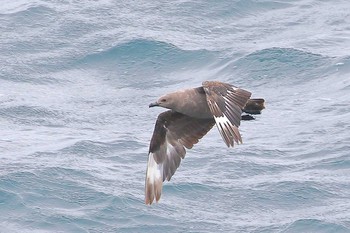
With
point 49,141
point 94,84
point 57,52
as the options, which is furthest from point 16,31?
point 49,141

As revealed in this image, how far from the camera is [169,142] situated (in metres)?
13.6

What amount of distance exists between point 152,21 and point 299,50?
2857 millimetres

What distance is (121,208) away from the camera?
53.6 ft

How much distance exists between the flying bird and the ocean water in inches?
87.6

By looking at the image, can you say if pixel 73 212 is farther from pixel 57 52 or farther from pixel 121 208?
pixel 57 52

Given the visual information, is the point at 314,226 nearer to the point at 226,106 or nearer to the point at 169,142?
the point at 169,142

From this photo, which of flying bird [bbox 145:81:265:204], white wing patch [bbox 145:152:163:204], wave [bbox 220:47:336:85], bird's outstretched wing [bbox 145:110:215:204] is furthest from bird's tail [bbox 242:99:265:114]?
wave [bbox 220:47:336:85]

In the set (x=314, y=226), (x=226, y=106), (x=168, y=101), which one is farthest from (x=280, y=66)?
(x=226, y=106)

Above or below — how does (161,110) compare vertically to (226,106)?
below

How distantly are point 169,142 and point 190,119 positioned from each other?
33 centimetres

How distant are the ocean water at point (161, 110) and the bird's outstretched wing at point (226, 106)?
11.0 feet

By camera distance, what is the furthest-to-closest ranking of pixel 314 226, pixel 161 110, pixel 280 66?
pixel 280 66
pixel 161 110
pixel 314 226

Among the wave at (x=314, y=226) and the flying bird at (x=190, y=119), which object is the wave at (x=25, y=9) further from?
the flying bird at (x=190, y=119)

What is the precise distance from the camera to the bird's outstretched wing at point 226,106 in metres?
12.4
